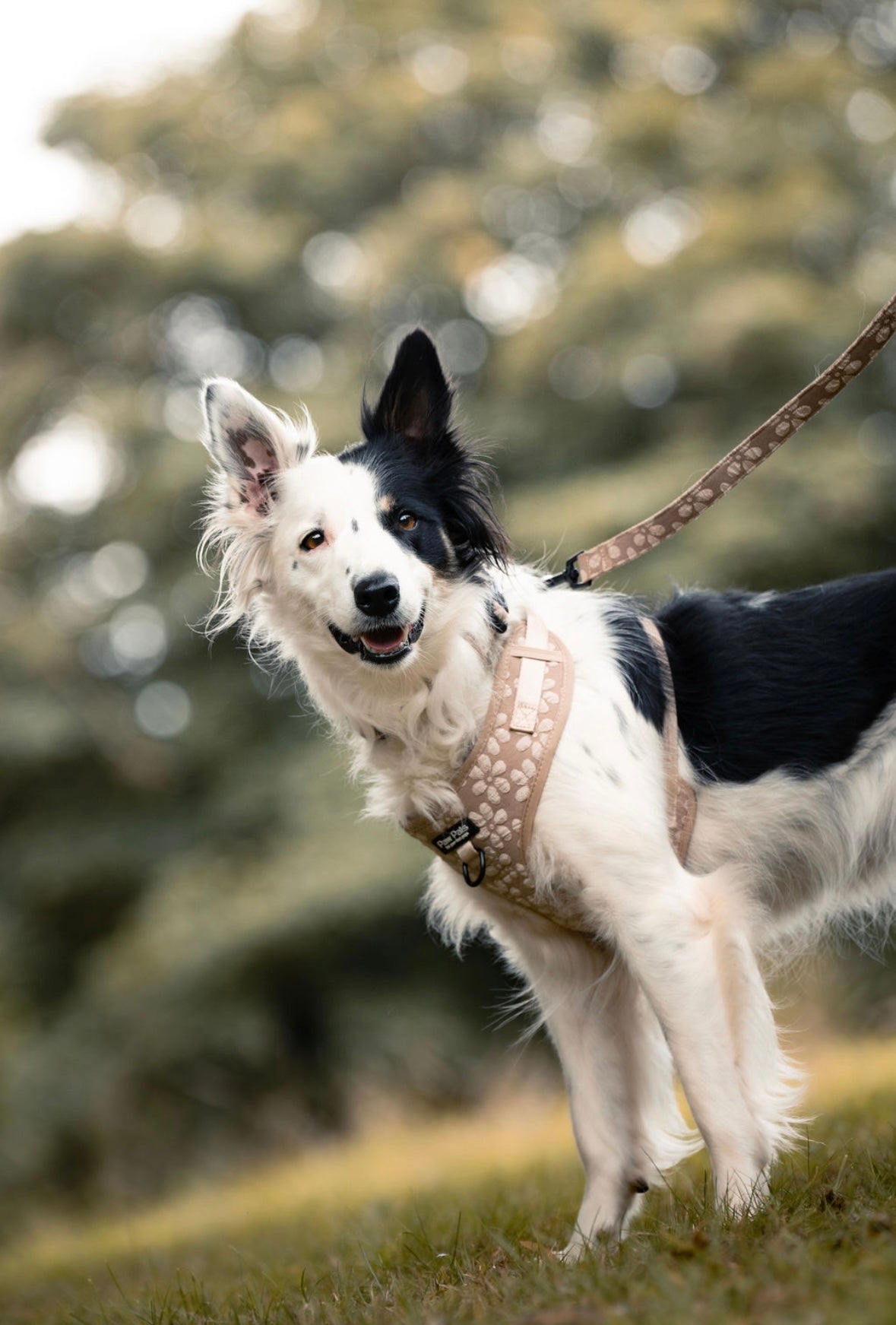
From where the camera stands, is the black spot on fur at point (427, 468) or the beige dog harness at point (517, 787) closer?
the beige dog harness at point (517, 787)

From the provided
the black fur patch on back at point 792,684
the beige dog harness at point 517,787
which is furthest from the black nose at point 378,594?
the black fur patch on back at point 792,684

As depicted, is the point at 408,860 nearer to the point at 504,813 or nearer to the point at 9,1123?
the point at 9,1123

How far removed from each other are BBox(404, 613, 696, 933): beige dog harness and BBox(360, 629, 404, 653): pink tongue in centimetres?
27

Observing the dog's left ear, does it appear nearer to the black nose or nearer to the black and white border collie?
the black and white border collie

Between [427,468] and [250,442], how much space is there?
53 centimetres

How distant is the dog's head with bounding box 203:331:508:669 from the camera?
10.6ft

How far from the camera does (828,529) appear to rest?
946 cm

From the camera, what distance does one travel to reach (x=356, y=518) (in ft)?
10.9

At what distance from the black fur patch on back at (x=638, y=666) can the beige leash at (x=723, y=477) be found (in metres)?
0.17

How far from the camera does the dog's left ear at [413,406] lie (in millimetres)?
3494

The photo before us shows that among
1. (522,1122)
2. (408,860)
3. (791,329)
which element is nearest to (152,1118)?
(408,860)

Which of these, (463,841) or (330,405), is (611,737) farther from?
(330,405)

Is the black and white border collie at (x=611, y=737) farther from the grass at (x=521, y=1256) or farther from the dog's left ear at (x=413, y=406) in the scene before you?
the grass at (x=521, y=1256)

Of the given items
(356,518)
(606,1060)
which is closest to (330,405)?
(356,518)
